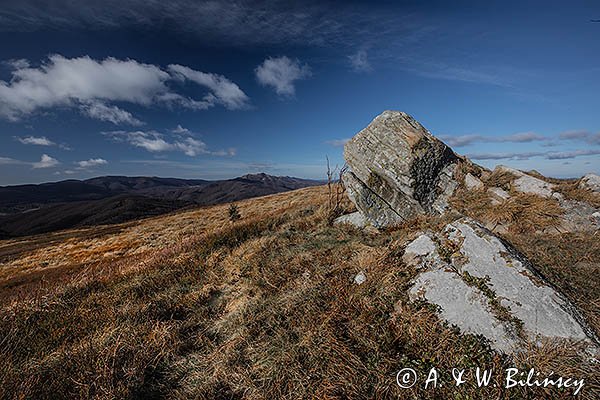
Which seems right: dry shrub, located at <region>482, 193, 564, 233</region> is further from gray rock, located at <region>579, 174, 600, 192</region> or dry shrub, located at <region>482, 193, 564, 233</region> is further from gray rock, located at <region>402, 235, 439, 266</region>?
gray rock, located at <region>402, 235, 439, 266</region>

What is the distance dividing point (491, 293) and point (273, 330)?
13.2 ft

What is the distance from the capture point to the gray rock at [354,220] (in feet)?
35.6

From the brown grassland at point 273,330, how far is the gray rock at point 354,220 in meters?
2.09

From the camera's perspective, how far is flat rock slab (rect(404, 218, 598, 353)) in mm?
3855

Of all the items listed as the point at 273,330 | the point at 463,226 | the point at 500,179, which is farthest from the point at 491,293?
the point at 500,179

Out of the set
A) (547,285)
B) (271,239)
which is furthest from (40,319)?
(547,285)

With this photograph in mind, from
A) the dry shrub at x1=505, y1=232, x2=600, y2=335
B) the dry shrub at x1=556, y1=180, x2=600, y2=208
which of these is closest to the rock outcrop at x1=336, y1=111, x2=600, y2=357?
the dry shrub at x1=556, y1=180, x2=600, y2=208

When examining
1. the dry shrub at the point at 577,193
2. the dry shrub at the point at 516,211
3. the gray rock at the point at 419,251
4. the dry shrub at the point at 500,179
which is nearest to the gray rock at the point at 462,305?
the gray rock at the point at 419,251

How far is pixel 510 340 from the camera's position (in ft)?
12.6

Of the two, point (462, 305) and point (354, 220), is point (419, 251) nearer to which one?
point (462, 305)

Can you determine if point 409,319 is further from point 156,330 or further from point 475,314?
point 156,330

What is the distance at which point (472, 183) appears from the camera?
1034 centimetres

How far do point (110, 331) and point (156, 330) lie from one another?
924mm

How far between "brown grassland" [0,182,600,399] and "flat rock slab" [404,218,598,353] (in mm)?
247
